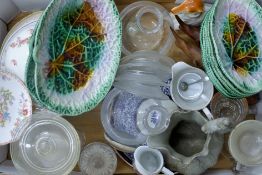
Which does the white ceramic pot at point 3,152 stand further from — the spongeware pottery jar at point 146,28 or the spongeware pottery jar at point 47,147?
the spongeware pottery jar at point 146,28

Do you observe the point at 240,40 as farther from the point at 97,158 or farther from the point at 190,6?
the point at 97,158

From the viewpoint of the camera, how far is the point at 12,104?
101cm

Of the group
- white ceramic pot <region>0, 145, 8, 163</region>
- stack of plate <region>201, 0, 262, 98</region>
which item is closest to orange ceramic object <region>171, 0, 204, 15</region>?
stack of plate <region>201, 0, 262, 98</region>

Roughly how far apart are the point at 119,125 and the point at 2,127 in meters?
0.23

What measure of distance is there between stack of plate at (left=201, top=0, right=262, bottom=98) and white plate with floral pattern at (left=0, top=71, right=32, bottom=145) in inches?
14.9

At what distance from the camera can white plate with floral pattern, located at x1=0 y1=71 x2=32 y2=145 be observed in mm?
995

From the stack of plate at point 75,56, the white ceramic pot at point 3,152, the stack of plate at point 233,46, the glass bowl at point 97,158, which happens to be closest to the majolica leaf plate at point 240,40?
the stack of plate at point 233,46

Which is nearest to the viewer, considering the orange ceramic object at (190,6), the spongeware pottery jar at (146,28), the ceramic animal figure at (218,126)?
the ceramic animal figure at (218,126)

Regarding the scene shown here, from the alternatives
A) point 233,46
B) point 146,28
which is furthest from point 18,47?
point 233,46

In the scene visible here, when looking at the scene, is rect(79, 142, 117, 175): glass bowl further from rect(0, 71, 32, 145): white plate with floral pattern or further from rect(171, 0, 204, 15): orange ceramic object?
rect(171, 0, 204, 15): orange ceramic object

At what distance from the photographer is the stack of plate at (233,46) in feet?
2.68

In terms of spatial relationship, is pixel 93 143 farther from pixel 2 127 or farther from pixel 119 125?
pixel 2 127

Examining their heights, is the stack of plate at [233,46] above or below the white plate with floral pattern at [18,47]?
below

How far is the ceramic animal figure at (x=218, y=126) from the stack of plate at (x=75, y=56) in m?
0.18
